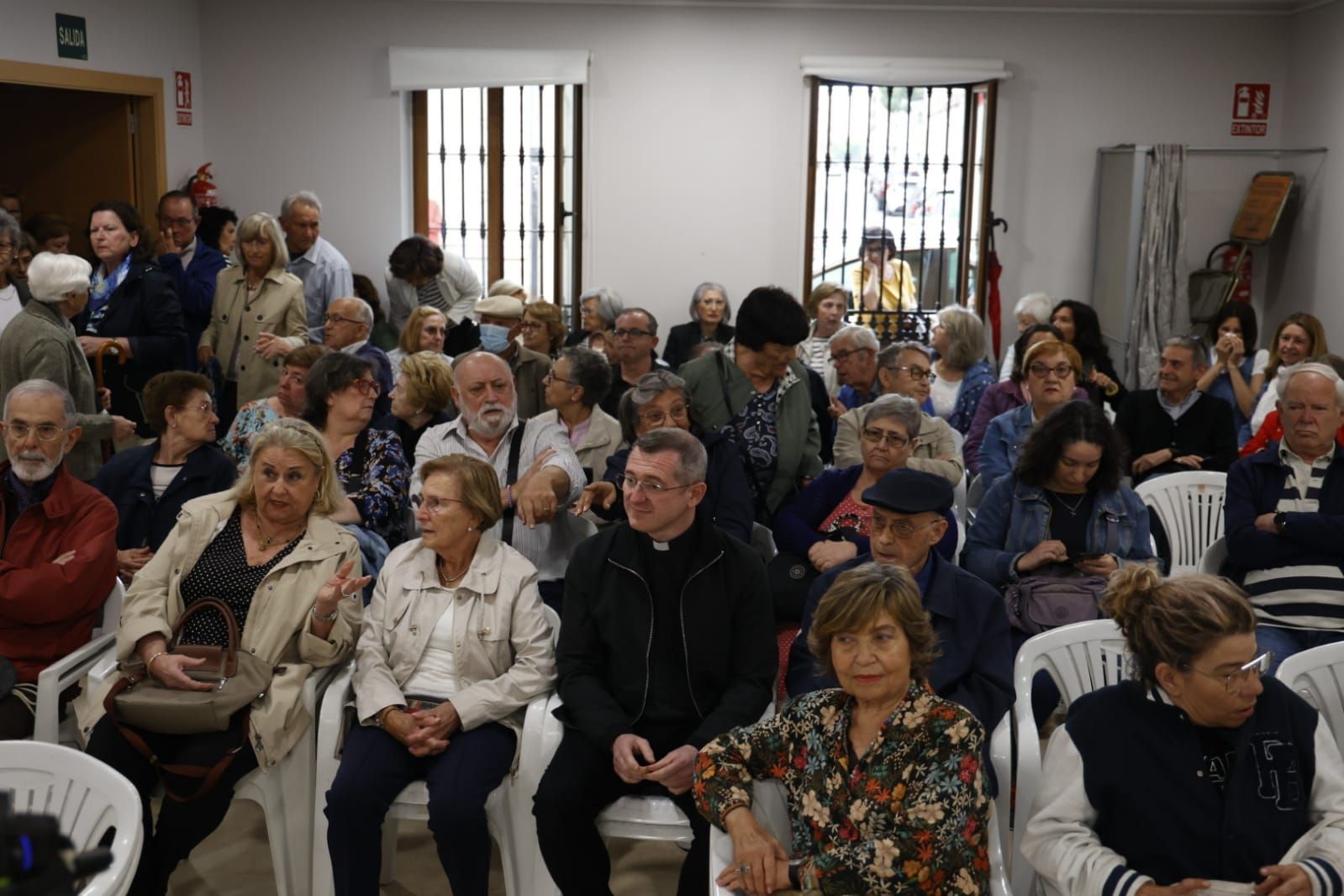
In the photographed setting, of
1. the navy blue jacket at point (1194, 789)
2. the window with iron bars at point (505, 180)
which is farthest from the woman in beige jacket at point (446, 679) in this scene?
the window with iron bars at point (505, 180)

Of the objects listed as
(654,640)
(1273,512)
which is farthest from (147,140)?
(1273,512)

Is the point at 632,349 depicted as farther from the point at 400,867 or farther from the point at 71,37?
the point at 71,37

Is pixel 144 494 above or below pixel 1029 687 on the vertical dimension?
above

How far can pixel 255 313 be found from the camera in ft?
18.8

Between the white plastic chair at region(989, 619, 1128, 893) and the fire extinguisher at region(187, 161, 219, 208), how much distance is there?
6543 millimetres

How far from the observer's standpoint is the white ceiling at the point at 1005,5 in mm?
8203

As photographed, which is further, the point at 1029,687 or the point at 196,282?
the point at 196,282

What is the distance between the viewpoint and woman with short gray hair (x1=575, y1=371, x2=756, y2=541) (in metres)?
3.82

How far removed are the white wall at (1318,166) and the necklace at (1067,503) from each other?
4.80m

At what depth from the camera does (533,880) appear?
9.82 ft

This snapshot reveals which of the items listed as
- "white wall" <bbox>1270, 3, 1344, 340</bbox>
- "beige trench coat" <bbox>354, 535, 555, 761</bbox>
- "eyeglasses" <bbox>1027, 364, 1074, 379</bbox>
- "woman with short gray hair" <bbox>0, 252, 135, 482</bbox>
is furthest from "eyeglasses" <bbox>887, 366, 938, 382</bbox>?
"white wall" <bbox>1270, 3, 1344, 340</bbox>

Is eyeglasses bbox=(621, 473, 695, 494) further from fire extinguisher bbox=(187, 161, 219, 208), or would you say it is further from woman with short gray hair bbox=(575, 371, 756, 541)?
fire extinguisher bbox=(187, 161, 219, 208)

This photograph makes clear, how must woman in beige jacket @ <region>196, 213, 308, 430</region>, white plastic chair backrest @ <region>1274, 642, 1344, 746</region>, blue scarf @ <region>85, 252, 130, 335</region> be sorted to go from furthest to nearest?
woman in beige jacket @ <region>196, 213, 308, 430</region> < blue scarf @ <region>85, 252, 130, 335</region> < white plastic chair backrest @ <region>1274, 642, 1344, 746</region>

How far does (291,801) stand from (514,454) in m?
1.35
